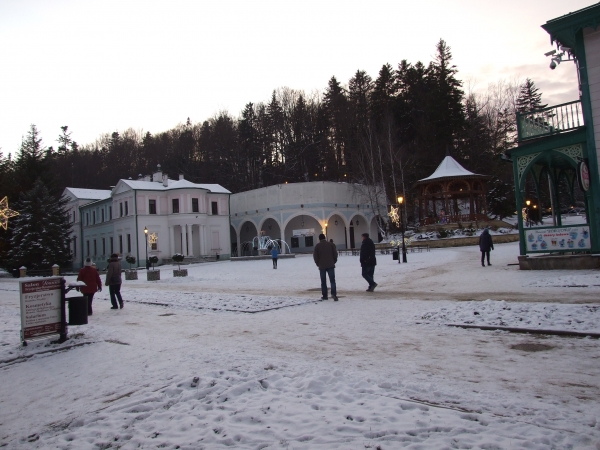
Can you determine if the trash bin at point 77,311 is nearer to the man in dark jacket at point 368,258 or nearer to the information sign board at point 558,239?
the man in dark jacket at point 368,258

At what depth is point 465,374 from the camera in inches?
206

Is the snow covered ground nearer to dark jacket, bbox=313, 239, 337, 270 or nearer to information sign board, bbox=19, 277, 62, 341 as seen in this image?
information sign board, bbox=19, 277, 62, 341

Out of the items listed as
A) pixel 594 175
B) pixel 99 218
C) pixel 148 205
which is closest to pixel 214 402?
pixel 594 175

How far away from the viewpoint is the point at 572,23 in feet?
51.3

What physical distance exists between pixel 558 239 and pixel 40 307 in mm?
16779

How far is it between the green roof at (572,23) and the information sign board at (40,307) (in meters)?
17.3

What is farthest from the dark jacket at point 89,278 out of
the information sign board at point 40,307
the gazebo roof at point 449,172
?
the gazebo roof at point 449,172

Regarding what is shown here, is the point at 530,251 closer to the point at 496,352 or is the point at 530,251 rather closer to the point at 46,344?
the point at 496,352

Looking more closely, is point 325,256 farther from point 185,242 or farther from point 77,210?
point 77,210

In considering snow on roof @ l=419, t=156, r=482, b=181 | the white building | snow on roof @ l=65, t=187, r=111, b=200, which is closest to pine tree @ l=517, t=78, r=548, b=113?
snow on roof @ l=419, t=156, r=482, b=181

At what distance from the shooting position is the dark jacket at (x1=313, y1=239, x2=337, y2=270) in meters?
12.7

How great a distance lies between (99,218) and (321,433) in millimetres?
58462

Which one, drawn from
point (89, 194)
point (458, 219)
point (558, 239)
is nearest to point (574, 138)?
point (558, 239)

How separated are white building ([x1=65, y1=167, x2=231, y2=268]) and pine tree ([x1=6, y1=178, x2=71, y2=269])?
22.8ft
